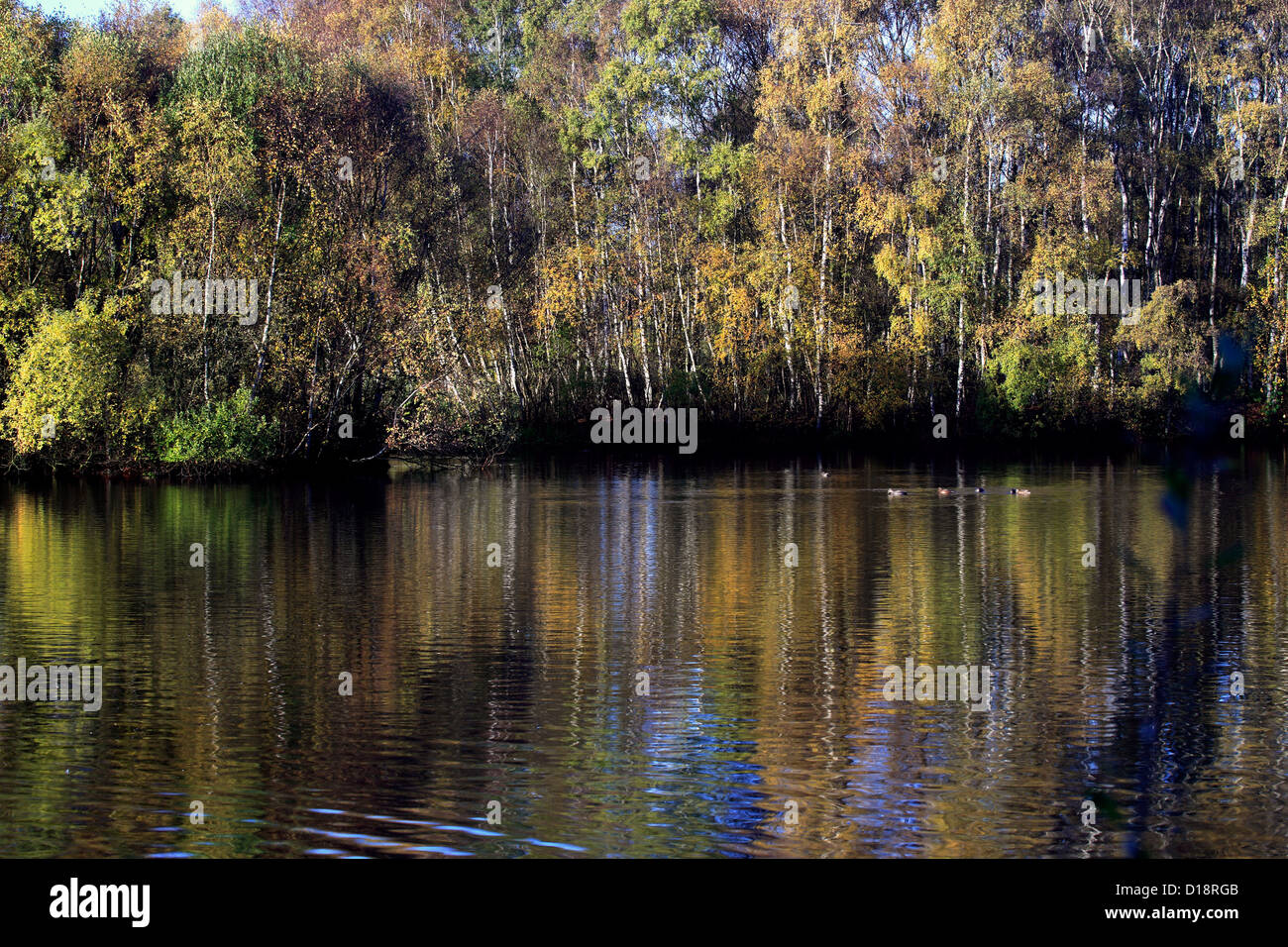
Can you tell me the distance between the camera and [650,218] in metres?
73.6

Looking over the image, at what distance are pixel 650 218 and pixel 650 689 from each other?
191 feet

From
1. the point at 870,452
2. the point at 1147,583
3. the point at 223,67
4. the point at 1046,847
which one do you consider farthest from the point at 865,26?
the point at 1046,847

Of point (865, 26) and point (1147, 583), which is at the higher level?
point (865, 26)

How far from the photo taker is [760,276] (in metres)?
69.9

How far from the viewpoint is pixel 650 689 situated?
17516 millimetres

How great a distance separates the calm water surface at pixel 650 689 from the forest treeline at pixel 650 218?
1901 centimetres

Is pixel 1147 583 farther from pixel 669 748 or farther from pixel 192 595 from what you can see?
pixel 192 595

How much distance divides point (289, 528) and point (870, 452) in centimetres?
3673

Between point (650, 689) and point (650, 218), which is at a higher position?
point (650, 218)

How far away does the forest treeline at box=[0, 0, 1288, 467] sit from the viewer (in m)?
53.0

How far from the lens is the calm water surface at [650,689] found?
40.3 feet

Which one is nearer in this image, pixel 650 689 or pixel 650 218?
pixel 650 689

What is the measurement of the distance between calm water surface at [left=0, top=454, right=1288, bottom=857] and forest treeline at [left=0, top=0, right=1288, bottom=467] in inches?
748

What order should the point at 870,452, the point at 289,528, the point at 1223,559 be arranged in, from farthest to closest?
the point at 870,452 < the point at 289,528 < the point at 1223,559
